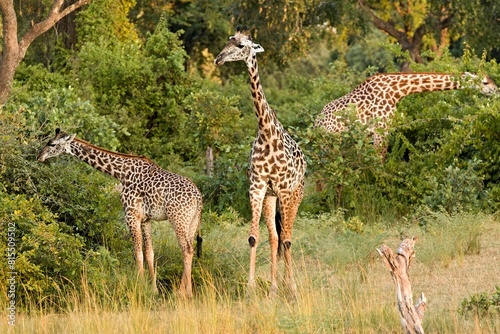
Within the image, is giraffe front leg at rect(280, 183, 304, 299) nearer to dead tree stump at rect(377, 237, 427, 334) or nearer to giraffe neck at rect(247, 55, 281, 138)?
giraffe neck at rect(247, 55, 281, 138)

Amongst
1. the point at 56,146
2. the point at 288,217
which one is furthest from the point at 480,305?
the point at 56,146

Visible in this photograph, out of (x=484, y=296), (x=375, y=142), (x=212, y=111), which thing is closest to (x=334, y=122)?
(x=375, y=142)

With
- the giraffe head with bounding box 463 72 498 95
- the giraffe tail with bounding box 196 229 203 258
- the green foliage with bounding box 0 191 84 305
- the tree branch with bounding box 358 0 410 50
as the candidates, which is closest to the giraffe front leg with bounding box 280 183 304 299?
the giraffe tail with bounding box 196 229 203 258

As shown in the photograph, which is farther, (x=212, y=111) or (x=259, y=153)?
(x=212, y=111)

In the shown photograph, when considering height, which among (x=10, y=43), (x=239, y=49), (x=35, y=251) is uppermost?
(x=10, y=43)

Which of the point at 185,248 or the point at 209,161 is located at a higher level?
the point at 209,161

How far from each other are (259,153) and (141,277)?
1648 millimetres

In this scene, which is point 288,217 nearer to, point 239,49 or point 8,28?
point 239,49

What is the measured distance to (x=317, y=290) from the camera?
995 cm

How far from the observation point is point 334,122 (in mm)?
15516

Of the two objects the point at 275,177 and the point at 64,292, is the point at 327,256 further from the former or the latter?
the point at 64,292

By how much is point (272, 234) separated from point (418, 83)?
5358 mm

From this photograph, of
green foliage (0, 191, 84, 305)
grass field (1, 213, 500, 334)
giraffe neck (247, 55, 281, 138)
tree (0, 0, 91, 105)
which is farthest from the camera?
tree (0, 0, 91, 105)

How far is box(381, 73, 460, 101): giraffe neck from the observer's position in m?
15.7
